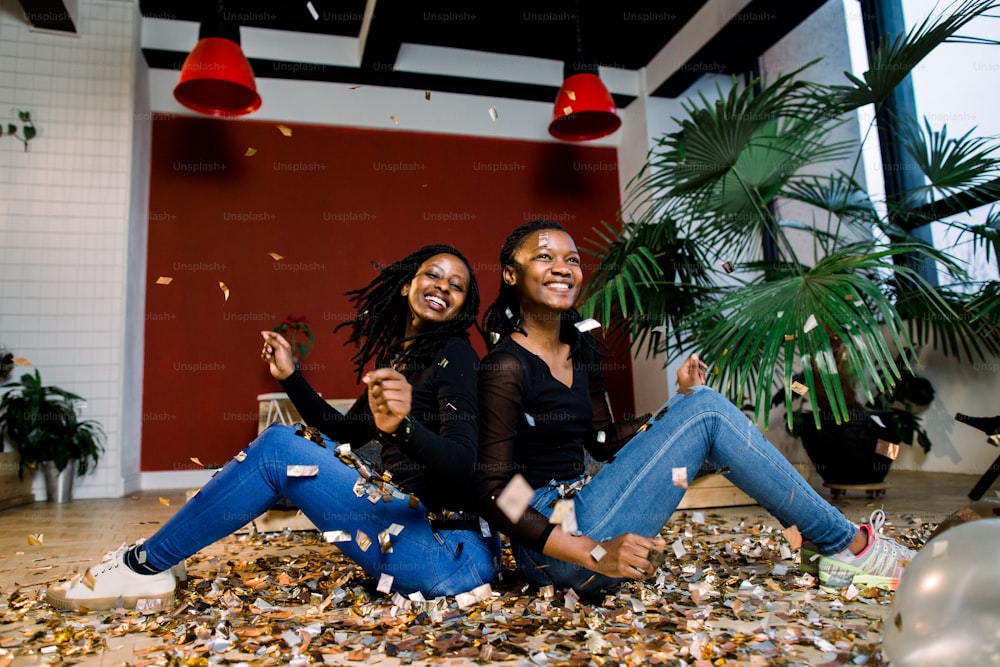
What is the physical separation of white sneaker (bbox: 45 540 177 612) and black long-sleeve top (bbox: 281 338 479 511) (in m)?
0.48

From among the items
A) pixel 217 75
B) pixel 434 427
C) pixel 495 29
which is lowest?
pixel 434 427

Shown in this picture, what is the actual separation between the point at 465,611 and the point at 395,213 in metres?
3.93

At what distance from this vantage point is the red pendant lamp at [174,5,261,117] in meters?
3.29

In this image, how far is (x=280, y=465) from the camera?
1.36m

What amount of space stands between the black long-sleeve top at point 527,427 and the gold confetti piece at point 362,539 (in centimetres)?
25

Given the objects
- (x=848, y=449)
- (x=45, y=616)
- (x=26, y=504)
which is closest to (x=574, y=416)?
(x=45, y=616)

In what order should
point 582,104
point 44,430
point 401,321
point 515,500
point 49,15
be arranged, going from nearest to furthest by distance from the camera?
point 515,500 < point 401,321 < point 44,430 < point 582,104 < point 49,15

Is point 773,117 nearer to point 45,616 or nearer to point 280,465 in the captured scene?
point 280,465

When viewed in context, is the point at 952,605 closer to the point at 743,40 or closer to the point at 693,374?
the point at 693,374

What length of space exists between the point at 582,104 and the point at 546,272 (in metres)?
2.71

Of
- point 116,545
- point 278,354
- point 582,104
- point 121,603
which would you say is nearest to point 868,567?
point 278,354

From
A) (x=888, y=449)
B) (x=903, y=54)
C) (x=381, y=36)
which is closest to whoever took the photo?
(x=888, y=449)

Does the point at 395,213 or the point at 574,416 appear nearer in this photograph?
the point at 574,416

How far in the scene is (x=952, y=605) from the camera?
2.87 feet
